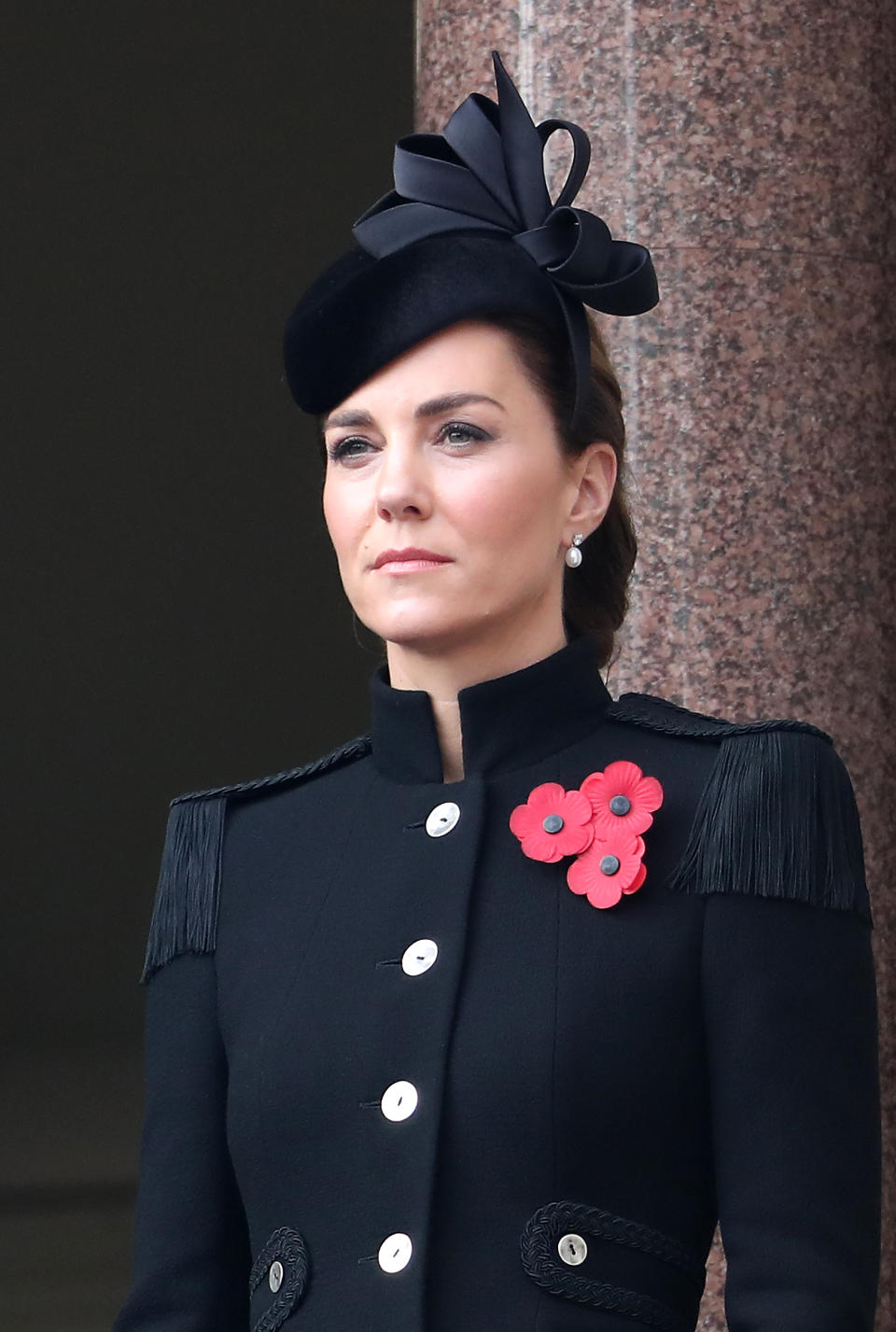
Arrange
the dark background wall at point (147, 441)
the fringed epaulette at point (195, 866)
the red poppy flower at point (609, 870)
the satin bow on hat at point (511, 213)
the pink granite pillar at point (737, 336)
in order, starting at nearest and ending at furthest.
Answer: the red poppy flower at point (609, 870) → the satin bow on hat at point (511, 213) → the fringed epaulette at point (195, 866) → the pink granite pillar at point (737, 336) → the dark background wall at point (147, 441)

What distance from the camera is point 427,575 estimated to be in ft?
7.09

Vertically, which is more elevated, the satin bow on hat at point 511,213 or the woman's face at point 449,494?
the satin bow on hat at point 511,213

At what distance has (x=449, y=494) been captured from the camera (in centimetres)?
216

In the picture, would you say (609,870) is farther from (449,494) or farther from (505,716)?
(449,494)

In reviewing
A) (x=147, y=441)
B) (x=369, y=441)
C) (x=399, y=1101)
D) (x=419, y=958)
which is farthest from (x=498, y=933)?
(x=147, y=441)

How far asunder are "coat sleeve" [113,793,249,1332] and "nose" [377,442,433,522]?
0.55 m

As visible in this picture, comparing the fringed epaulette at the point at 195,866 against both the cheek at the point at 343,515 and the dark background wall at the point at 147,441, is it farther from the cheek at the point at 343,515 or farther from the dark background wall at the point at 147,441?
the dark background wall at the point at 147,441

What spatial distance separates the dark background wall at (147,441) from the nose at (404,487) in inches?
391

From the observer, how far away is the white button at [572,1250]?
2051 mm

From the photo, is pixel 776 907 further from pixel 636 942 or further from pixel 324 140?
pixel 324 140

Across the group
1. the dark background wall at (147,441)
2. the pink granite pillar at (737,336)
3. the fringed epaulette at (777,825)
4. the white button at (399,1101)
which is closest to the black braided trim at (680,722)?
the fringed epaulette at (777,825)

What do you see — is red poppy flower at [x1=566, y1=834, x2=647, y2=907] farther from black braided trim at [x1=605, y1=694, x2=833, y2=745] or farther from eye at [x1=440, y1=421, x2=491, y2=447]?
eye at [x1=440, y1=421, x2=491, y2=447]

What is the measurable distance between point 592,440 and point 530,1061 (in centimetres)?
64

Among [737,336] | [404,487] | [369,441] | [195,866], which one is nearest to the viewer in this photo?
[404,487]
